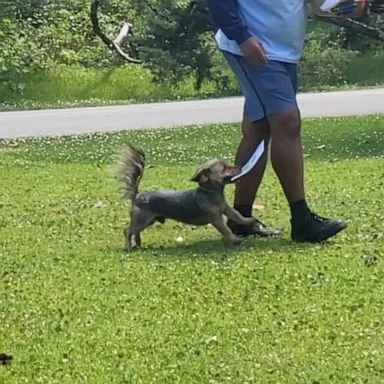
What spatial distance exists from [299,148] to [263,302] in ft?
5.13

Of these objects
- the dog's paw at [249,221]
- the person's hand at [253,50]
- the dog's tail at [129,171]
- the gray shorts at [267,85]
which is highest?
the person's hand at [253,50]

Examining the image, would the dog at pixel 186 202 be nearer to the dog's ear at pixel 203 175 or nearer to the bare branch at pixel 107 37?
the dog's ear at pixel 203 175

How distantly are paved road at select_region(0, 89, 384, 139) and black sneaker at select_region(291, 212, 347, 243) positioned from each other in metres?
9.45

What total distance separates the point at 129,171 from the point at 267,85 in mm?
903

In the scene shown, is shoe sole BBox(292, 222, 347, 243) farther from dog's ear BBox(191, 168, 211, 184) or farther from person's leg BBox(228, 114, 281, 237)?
dog's ear BBox(191, 168, 211, 184)

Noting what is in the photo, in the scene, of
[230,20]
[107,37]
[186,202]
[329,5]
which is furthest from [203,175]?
[107,37]

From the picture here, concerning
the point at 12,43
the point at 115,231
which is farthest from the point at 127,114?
the point at 115,231

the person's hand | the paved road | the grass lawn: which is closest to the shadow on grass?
the grass lawn

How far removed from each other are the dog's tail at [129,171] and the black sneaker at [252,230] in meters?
0.56

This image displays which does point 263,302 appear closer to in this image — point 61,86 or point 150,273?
point 150,273

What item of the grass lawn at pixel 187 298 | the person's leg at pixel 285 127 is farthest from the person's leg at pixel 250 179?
the person's leg at pixel 285 127

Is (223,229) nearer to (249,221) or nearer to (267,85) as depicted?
(249,221)

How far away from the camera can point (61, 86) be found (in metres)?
23.1

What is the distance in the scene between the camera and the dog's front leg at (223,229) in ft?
21.0
